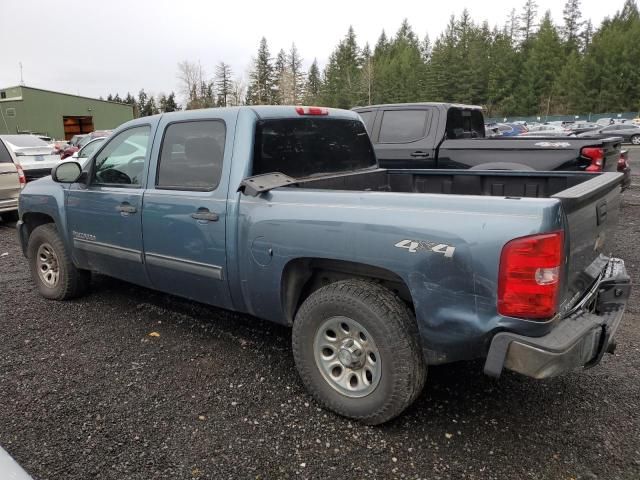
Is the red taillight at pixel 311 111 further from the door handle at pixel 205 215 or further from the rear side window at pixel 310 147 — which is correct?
the door handle at pixel 205 215

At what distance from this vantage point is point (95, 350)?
155 inches

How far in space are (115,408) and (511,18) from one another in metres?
105

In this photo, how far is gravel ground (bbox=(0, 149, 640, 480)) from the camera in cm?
257

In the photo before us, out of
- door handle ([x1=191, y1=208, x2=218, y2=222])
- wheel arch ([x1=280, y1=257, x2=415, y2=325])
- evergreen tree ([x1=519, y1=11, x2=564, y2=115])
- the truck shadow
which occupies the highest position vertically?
evergreen tree ([x1=519, y1=11, x2=564, y2=115])

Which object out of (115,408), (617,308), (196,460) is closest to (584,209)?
(617,308)

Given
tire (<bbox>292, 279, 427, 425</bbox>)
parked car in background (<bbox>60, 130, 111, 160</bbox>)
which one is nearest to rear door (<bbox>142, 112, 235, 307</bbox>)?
tire (<bbox>292, 279, 427, 425</bbox>)

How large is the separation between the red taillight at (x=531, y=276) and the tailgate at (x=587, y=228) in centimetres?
16

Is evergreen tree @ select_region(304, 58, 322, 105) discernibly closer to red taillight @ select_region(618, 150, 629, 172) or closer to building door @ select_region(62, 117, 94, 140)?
building door @ select_region(62, 117, 94, 140)

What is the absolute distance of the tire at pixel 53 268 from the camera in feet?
16.0

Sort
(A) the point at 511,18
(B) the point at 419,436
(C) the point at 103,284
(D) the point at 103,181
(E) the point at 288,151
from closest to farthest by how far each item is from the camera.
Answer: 1. (B) the point at 419,436
2. (E) the point at 288,151
3. (D) the point at 103,181
4. (C) the point at 103,284
5. (A) the point at 511,18

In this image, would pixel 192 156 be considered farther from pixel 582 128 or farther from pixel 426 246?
pixel 582 128

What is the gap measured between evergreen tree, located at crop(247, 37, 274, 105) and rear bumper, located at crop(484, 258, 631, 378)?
86100 millimetres

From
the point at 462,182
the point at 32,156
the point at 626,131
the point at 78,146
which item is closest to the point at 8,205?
the point at 32,156

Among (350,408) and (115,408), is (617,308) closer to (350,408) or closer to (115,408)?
(350,408)
